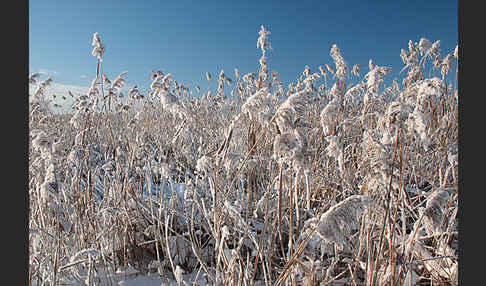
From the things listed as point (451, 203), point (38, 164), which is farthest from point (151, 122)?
point (451, 203)

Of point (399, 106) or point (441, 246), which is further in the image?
point (441, 246)

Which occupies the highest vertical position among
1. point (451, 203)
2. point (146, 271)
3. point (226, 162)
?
point (226, 162)

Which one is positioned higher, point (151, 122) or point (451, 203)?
point (151, 122)

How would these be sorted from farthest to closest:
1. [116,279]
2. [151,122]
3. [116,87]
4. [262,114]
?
1. [151,122]
2. [116,87]
3. [116,279]
4. [262,114]

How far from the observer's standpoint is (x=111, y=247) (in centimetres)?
194

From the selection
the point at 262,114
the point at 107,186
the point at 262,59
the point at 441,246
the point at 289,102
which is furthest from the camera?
the point at 262,59

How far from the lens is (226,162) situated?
4.42 feet

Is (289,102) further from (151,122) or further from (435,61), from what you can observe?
(151,122)

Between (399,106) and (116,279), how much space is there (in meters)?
1.84

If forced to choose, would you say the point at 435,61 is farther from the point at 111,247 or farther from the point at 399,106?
the point at 111,247

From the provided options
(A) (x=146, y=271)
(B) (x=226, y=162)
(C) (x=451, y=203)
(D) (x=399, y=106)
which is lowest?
(A) (x=146, y=271)

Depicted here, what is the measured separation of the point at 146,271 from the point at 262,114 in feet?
4.68

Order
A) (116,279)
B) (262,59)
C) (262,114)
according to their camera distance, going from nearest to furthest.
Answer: (262,114)
(116,279)
(262,59)

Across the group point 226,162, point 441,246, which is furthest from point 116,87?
point 441,246
